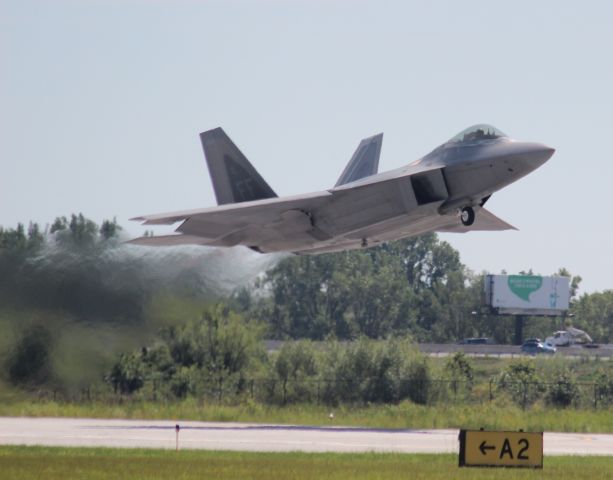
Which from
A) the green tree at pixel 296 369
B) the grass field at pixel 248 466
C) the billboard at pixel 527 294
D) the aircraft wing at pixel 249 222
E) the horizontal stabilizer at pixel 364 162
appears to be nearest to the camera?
the grass field at pixel 248 466

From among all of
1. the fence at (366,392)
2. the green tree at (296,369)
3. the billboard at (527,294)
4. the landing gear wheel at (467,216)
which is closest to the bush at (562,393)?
the fence at (366,392)

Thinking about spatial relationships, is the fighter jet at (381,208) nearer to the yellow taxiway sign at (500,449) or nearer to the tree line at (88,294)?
the tree line at (88,294)

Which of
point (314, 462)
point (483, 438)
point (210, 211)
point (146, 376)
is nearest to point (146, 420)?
point (146, 376)

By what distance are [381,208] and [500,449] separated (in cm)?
831

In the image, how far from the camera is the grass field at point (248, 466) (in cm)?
2005

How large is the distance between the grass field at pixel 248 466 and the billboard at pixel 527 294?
222 ft

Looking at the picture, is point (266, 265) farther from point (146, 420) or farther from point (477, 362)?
point (477, 362)

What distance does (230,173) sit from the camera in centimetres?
3325

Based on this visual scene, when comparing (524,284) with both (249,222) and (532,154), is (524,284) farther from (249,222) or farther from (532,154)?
(532,154)

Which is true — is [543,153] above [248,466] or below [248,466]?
above

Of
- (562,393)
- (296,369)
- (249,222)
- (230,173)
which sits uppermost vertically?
(230,173)

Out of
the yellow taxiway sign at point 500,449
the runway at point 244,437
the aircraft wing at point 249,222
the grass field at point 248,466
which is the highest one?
the aircraft wing at point 249,222

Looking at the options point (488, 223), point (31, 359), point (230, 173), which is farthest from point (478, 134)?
point (31, 359)

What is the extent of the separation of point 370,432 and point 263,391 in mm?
11654
